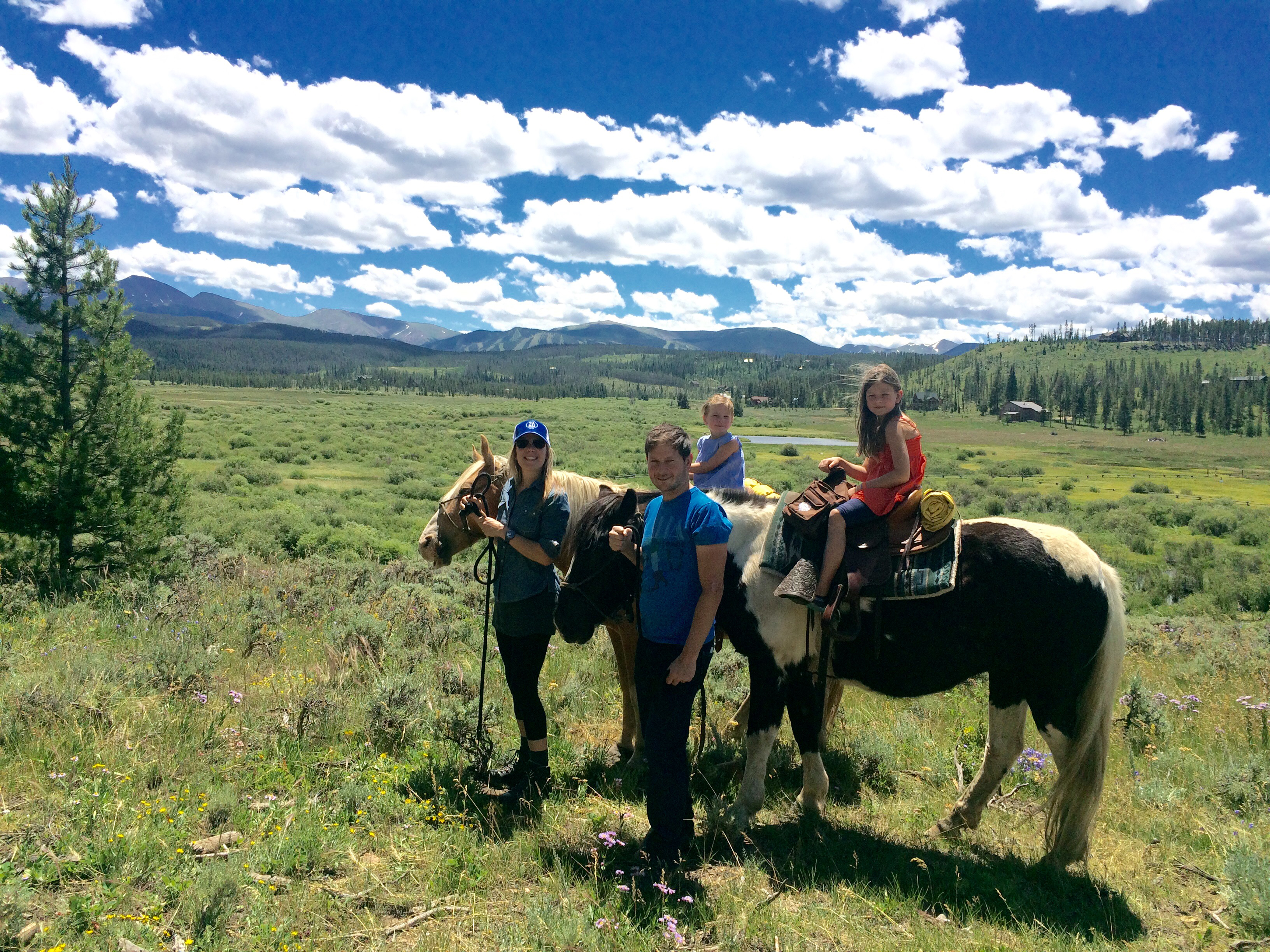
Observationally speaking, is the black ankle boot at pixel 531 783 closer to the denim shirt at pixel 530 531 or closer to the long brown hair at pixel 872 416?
the denim shirt at pixel 530 531

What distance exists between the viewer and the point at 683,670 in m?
3.34

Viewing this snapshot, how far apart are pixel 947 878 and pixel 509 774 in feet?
8.89

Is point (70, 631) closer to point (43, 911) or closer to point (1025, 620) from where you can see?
point (43, 911)

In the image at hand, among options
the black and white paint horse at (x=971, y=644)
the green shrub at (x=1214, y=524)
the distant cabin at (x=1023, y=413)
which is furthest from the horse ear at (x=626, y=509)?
the distant cabin at (x=1023, y=413)

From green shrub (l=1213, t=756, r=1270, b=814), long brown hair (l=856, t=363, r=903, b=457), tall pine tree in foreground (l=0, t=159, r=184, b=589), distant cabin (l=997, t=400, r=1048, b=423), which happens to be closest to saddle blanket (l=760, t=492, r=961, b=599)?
long brown hair (l=856, t=363, r=903, b=457)

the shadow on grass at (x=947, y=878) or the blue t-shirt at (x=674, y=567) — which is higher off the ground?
the blue t-shirt at (x=674, y=567)

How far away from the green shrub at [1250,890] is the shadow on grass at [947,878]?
18.1 inches

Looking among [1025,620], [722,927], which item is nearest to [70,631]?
[722,927]

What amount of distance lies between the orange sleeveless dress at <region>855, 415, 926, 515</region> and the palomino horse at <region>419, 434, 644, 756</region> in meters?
1.67

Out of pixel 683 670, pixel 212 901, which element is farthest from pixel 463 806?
pixel 683 670

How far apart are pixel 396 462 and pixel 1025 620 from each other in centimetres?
2850

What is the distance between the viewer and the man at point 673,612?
3.32 metres

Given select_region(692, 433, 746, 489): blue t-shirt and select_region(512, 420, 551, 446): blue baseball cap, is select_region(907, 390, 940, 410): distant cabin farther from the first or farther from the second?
select_region(512, 420, 551, 446): blue baseball cap

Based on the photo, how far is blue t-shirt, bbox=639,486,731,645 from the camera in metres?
3.38
